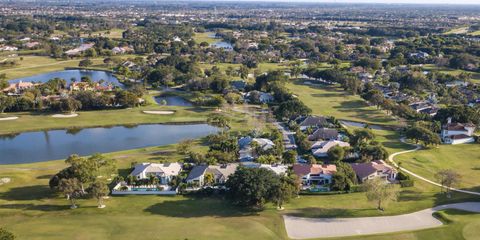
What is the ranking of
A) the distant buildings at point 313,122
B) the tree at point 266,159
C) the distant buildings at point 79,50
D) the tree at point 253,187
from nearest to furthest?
the tree at point 253,187 < the tree at point 266,159 < the distant buildings at point 313,122 < the distant buildings at point 79,50

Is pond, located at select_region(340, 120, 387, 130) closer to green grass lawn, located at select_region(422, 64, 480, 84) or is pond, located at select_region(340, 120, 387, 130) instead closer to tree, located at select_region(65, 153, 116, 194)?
tree, located at select_region(65, 153, 116, 194)

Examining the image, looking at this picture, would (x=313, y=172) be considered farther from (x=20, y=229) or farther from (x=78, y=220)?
(x=20, y=229)

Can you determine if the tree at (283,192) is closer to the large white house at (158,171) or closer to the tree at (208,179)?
the tree at (208,179)

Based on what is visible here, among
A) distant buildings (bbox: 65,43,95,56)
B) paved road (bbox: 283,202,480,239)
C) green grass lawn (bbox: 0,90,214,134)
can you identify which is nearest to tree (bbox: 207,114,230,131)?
green grass lawn (bbox: 0,90,214,134)

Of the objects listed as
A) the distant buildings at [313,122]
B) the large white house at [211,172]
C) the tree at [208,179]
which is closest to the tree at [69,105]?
the large white house at [211,172]

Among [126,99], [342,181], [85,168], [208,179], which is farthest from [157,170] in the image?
[126,99]
